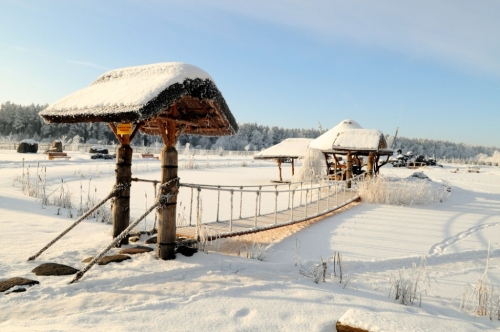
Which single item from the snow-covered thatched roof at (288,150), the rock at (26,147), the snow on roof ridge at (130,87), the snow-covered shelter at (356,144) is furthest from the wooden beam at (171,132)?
the rock at (26,147)

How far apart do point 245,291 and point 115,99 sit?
3.20 meters

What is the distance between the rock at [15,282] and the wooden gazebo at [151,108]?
5.43 ft

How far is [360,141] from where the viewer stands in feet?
52.2

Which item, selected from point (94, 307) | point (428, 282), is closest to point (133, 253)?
point (94, 307)

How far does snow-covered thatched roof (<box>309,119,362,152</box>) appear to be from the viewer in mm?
17455

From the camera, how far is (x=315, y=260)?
621 cm

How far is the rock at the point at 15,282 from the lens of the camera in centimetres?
399

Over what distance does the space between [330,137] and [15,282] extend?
1581 cm

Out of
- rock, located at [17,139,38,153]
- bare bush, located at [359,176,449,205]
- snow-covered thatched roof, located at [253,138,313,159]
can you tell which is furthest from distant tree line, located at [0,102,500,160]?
bare bush, located at [359,176,449,205]

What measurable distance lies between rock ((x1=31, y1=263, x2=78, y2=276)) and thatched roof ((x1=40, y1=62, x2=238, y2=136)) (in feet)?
6.88

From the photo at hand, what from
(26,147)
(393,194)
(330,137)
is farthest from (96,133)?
(393,194)

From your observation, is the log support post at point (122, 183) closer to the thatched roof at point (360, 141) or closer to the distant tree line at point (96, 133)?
the thatched roof at point (360, 141)

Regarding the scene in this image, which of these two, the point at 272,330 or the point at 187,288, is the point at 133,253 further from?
the point at 272,330

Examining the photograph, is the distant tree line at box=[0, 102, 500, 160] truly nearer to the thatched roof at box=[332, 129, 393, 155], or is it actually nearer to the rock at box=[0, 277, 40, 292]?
the thatched roof at box=[332, 129, 393, 155]
